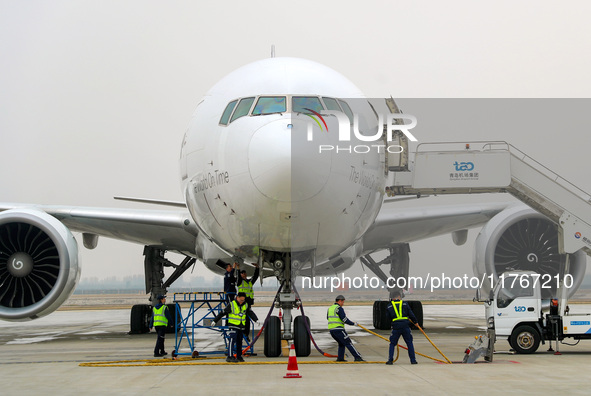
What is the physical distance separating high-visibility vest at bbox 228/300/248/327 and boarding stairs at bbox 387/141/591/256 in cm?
351

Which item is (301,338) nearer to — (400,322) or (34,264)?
(400,322)

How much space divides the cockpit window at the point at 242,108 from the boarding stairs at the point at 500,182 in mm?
3439

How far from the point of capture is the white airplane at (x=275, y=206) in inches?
353

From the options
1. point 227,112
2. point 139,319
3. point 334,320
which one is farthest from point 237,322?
point 139,319

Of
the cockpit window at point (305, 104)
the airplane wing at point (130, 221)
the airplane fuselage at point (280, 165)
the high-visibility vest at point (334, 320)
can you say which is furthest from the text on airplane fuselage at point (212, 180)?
the airplane wing at point (130, 221)

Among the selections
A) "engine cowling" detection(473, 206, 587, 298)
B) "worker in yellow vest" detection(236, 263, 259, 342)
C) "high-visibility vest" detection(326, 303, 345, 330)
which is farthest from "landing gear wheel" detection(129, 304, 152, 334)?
"high-visibility vest" detection(326, 303, 345, 330)

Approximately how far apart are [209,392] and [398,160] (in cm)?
569

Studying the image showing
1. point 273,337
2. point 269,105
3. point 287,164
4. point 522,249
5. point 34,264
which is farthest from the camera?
point 522,249

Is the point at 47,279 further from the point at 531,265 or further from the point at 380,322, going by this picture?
the point at 531,265

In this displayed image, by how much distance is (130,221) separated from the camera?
14789mm

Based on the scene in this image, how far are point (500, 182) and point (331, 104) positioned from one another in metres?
4.34

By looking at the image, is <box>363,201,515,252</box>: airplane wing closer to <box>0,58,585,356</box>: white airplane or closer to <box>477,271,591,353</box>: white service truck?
<box>0,58,585,356</box>: white airplane

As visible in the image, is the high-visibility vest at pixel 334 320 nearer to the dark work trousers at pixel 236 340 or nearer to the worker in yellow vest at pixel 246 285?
the dark work trousers at pixel 236 340

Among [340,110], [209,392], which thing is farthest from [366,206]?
[209,392]
